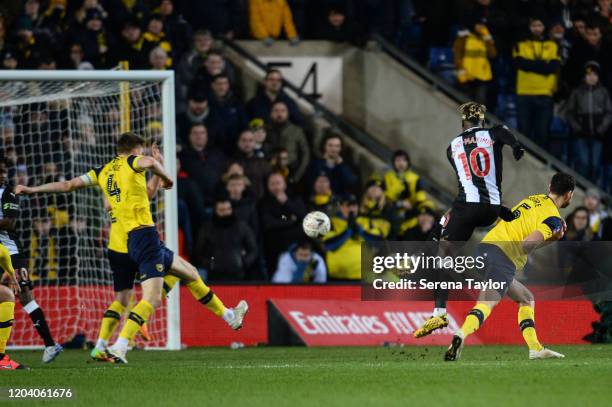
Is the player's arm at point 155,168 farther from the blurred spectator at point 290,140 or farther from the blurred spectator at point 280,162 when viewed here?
the blurred spectator at point 290,140

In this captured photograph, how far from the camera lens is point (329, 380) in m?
10.2

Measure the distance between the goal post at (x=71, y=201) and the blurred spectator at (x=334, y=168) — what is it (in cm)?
225

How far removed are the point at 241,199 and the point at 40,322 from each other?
159 inches

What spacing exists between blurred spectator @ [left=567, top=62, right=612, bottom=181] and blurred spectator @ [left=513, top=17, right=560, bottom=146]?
0.37 metres

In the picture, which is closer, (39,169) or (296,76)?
(39,169)

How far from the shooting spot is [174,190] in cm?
1547

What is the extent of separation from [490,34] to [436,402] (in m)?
12.0

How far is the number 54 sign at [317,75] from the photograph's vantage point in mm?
19984

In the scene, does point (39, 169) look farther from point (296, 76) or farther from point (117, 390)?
point (117, 390)

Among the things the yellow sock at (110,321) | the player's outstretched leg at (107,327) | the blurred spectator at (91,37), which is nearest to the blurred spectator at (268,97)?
the blurred spectator at (91,37)

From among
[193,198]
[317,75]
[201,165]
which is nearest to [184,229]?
[193,198]

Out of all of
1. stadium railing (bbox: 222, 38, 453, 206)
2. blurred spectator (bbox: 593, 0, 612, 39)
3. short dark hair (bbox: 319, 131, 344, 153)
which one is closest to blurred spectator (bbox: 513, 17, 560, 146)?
blurred spectator (bbox: 593, 0, 612, 39)

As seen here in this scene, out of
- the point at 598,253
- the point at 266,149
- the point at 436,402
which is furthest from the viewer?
the point at 266,149

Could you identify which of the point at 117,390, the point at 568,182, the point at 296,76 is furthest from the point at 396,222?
the point at 117,390
